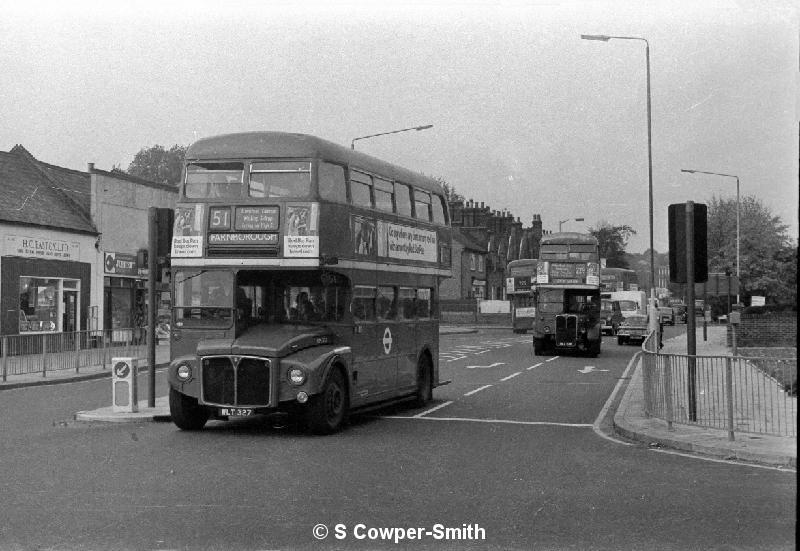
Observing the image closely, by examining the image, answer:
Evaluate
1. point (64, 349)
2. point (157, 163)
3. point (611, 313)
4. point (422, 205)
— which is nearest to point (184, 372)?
point (422, 205)

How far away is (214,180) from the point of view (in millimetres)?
13391

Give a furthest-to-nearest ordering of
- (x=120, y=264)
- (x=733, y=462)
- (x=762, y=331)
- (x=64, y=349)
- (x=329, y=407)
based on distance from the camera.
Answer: (x=762, y=331) < (x=120, y=264) < (x=64, y=349) < (x=329, y=407) < (x=733, y=462)

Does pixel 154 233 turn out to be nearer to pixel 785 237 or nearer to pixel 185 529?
pixel 185 529

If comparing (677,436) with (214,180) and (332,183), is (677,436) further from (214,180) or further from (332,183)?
(214,180)

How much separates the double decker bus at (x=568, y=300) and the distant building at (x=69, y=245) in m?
15.6

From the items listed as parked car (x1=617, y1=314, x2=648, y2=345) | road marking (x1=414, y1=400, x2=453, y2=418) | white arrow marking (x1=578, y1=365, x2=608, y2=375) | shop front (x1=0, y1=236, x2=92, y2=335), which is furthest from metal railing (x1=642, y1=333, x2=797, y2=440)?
parked car (x1=617, y1=314, x2=648, y2=345)

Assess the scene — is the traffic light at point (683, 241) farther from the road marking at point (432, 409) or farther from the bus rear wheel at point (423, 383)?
the bus rear wheel at point (423, 383)

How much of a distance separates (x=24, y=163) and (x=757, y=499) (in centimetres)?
3472

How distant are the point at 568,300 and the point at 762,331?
870 cm

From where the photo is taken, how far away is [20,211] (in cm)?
3356

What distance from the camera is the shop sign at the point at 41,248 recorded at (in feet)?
107

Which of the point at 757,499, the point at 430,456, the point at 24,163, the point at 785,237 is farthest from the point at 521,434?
the point at 785,237

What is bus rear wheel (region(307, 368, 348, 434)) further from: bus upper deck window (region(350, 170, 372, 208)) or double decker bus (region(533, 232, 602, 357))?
double decker bus (region(533, 232, 602, 357))

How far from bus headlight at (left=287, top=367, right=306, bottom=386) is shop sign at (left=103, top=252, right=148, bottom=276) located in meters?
26.2
